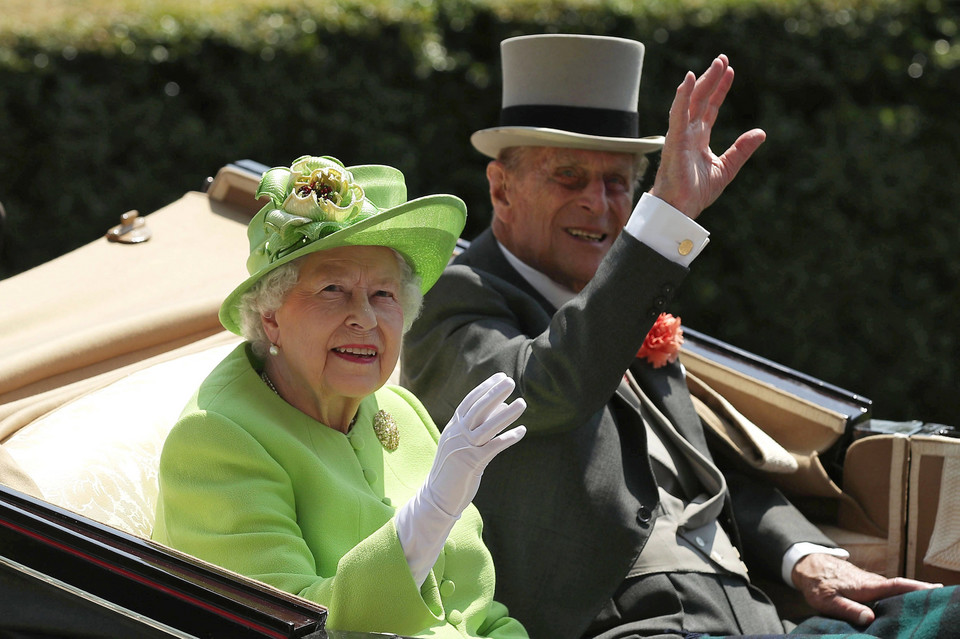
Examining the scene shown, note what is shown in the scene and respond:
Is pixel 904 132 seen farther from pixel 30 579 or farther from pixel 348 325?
pixel 30 579

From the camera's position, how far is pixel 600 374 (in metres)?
2.25

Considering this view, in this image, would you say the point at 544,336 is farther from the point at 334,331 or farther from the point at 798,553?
the point at 798,553

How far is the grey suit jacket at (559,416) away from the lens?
2223mm

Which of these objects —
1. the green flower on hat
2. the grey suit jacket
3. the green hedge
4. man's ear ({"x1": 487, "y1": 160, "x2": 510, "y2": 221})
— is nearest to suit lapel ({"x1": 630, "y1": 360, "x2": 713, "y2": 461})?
the grey suit jacket

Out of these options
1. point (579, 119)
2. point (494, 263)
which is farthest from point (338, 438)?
point (579, 119)

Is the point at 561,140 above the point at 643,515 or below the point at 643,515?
above

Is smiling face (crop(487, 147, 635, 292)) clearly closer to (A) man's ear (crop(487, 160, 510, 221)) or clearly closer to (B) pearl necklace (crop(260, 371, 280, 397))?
(A) man's ear (crop(487, 160, 510, 221))

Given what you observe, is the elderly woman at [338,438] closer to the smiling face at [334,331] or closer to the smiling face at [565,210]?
the smiling face at [334,331]

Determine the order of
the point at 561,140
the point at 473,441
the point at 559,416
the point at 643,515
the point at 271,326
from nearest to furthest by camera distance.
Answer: the point at 473,441, the point at 271,326, the point at 559,416, the point at 643,515, the point at 561,140

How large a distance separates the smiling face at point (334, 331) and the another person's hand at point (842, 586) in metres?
1.25

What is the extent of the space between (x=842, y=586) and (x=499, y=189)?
1.30 metres

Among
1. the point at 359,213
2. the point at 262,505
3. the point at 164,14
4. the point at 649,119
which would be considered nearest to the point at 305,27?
the point at 164,14

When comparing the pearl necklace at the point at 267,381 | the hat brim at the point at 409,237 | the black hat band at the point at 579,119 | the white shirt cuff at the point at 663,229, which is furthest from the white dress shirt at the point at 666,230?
the pearl necklace at the point at 267,381

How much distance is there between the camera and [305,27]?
5199 millimetres
